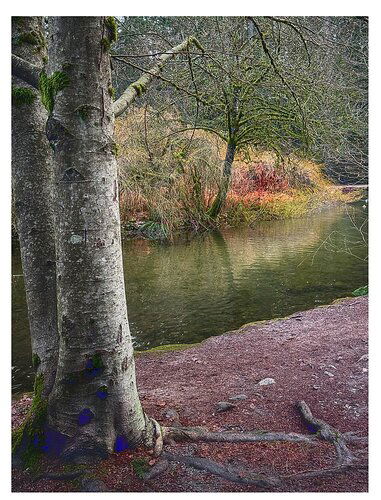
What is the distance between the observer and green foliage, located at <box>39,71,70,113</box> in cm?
200

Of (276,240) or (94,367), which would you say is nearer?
(94,367)

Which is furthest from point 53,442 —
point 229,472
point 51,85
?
point 51,85

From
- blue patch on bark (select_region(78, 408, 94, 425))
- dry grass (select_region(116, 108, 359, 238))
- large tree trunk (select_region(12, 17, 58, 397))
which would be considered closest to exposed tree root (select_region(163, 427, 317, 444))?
blue patch on bark (select_region(78, 408, 94, 425))

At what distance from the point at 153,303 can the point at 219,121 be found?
6.80 metres

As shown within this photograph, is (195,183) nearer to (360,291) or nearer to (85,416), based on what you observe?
(360,291)

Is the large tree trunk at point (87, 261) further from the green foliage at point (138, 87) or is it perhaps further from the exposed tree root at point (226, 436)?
the green foliage at point (138, 87)

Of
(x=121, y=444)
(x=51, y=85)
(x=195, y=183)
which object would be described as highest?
(x=195, y=183)

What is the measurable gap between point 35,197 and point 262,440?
1.82 m

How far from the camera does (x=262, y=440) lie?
2.47 metres

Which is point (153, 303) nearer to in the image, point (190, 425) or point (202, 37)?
point (202, 37)

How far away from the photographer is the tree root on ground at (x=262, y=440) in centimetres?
215

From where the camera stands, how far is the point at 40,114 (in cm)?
239

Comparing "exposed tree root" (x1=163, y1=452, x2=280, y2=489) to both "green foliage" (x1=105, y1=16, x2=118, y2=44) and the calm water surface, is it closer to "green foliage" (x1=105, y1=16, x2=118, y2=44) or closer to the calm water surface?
"green foliage" (x1=105, y1=16, x2=118, y2=44)

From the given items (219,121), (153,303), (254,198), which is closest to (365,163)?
(153,303)
